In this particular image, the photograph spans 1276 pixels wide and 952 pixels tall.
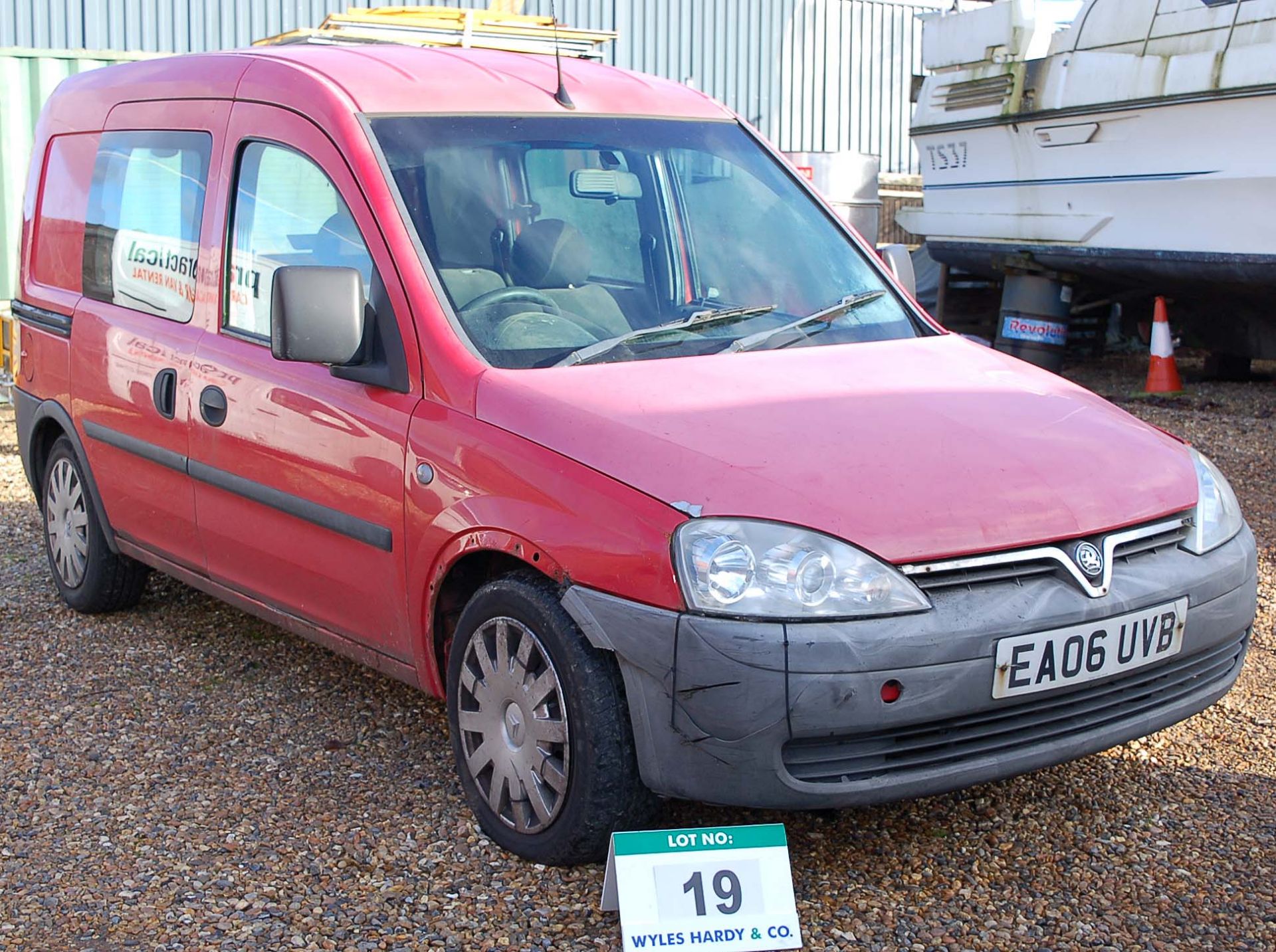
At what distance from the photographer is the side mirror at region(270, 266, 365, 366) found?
3459mm

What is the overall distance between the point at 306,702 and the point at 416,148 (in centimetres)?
177

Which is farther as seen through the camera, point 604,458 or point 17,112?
point 17,112

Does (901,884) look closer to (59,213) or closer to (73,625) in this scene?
(73,625)

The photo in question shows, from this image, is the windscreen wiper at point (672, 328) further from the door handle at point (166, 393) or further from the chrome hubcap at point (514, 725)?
the door handle at point (166, 393)

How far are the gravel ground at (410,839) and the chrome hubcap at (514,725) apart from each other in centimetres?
15

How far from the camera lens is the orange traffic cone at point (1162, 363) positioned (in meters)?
10.1

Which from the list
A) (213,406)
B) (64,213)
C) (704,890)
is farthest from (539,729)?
(64,213)

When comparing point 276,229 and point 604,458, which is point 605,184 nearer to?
point 276,229

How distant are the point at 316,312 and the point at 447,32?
9.07 ft

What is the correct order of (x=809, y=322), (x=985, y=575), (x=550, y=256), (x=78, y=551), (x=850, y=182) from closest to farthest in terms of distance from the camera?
1. (x=985, y=575)
2. (x=550, y=256)
3. (x=809, y=322)
4. (x=78, y=551)
5. (x=850, y=182)

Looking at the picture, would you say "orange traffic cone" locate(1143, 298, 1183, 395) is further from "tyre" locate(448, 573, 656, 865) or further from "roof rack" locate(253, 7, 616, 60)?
"tyre" locate(448, 573, 656, 865)

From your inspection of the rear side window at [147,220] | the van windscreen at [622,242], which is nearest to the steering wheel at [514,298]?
the van windscreen at [622,242]

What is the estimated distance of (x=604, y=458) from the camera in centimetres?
310

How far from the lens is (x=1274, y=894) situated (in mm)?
3180
